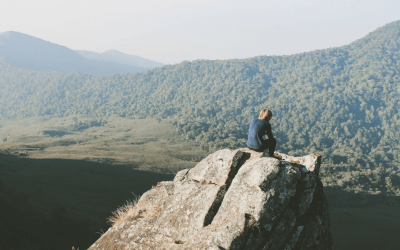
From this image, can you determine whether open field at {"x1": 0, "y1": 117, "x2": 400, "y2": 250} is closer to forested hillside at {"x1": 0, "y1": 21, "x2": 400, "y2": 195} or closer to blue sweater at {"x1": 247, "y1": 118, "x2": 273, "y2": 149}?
blue sweater at {"x1": 247, "y1": 118, "x2": 273, "y2": 149}

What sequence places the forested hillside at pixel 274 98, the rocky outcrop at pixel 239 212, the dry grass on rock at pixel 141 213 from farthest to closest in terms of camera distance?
the forested hillside at pixel 274 98 → the dry grass on rock at pixel 141 213 → the rocky outcrop at pixel 239 212

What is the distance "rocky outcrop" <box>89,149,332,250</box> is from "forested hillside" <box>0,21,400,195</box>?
62677mm

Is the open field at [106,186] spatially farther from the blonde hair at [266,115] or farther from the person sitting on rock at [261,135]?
the blonde hair at [266,115]

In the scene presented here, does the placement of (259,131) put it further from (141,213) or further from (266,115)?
(141,213)

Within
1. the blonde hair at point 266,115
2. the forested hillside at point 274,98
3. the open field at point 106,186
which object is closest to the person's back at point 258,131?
the blonde hair at point 266,115

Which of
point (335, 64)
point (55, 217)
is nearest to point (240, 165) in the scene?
point (55, 217)

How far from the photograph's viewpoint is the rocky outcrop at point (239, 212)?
4.23 meters

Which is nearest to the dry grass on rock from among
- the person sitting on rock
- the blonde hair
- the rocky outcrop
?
the rocky outcrop

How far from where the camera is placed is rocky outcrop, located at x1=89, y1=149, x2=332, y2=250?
4.23m

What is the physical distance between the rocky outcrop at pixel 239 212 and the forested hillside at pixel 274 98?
206ft

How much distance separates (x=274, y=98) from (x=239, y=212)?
14038 centimetres

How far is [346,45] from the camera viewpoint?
179000mm

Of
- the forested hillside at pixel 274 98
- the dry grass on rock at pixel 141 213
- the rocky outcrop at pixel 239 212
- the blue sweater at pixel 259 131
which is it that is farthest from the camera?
the forested hillside at pixel 274 98

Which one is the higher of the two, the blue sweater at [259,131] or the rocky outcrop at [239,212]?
the blue sweater at [259,131]
